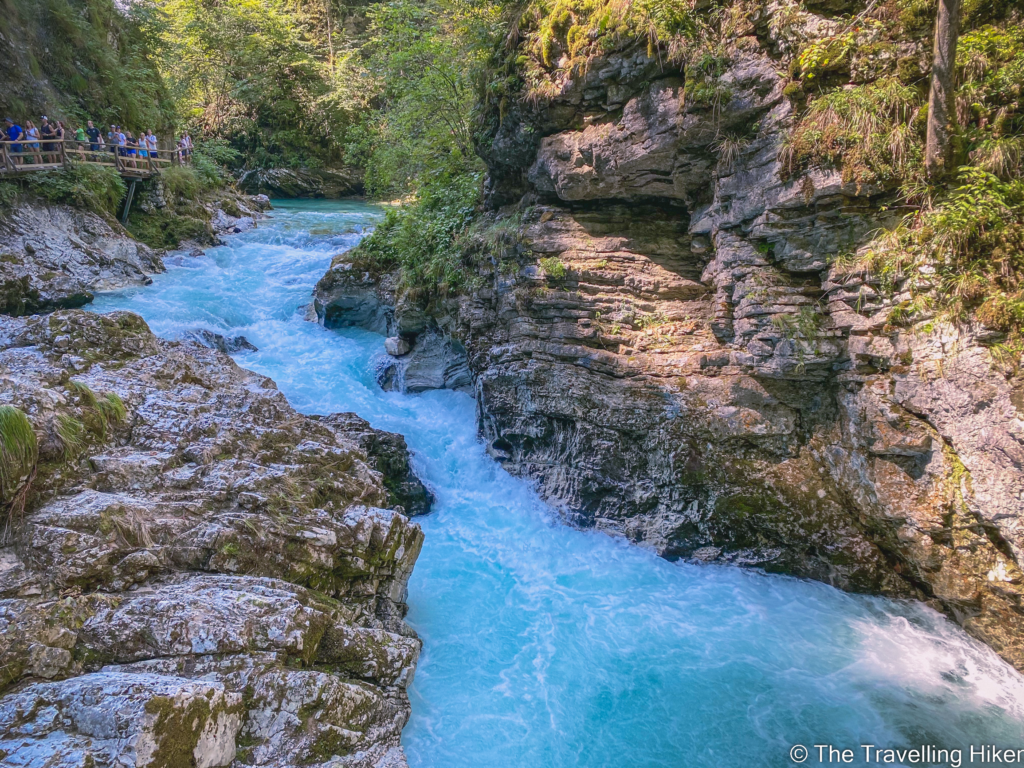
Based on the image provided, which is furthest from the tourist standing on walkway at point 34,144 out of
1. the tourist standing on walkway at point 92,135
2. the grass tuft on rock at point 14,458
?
the grass tuft on rock at point 14,458

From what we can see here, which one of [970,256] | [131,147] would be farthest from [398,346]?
[131,147]

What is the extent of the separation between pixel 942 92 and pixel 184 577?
8.86m

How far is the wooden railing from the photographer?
45.8ft

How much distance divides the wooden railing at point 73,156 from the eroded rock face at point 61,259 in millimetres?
1195

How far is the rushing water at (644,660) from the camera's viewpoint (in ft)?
18.9

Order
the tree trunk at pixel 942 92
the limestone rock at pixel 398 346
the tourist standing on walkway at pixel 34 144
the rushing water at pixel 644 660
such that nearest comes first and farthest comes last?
the tree trunk at pixel 942 92 < the rushing water at pixel 644 660 < the limestone rock at pixel 398 346 < the tourist standing on walkway at pixel 34 144

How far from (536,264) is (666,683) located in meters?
6.74

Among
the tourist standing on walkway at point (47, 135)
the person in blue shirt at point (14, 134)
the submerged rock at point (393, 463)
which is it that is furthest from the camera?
the tourist standing on walkway at point (47, 135)

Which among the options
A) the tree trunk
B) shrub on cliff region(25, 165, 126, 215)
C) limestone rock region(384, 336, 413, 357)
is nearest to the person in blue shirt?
shrub on cliff region(25, 165, 126, 215)

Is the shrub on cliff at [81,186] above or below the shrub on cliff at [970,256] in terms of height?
below

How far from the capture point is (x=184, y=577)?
4.50 m

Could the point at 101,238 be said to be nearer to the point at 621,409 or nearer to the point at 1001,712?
→ the point at 621,409

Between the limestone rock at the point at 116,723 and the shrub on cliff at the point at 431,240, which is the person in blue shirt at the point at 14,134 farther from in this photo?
the limestone rock at the point at 116,723

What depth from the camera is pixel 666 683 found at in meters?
6.49
